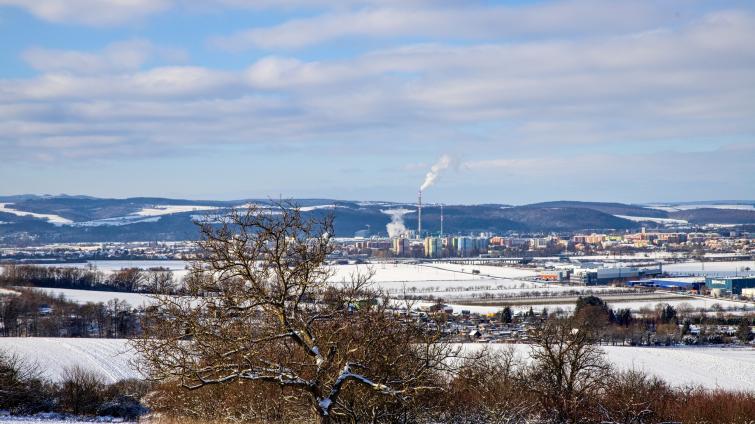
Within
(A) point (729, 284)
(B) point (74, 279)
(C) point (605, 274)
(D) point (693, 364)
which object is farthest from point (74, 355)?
(C) point (605, 274)

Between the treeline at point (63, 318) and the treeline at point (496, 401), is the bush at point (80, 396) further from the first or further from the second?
the treeline at point (63, 318)

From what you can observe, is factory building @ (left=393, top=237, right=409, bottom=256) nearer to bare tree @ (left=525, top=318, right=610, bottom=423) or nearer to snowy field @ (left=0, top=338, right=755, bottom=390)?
snowy field @ (left=0, top=338, right=755, bottom=390)

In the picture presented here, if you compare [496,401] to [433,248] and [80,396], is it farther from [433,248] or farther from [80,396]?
[433,248]

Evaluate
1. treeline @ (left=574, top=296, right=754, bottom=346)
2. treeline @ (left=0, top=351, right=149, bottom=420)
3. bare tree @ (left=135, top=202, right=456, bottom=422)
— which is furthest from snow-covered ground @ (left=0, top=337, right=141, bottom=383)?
treeline @ (left=574, top=296, right=754, bottom=346)

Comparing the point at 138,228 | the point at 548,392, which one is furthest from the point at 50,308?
the point at 138,228

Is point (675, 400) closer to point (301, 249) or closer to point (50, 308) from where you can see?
point (301, 249)

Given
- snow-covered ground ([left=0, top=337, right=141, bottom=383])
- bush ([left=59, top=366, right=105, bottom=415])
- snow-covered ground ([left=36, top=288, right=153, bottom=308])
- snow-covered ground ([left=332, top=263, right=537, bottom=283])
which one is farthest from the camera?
snow-covered ground ([left=332, top=263, right=537, bottom=283])

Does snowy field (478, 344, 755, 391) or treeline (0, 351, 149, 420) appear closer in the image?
treeline (0, 351, 149, 420)
